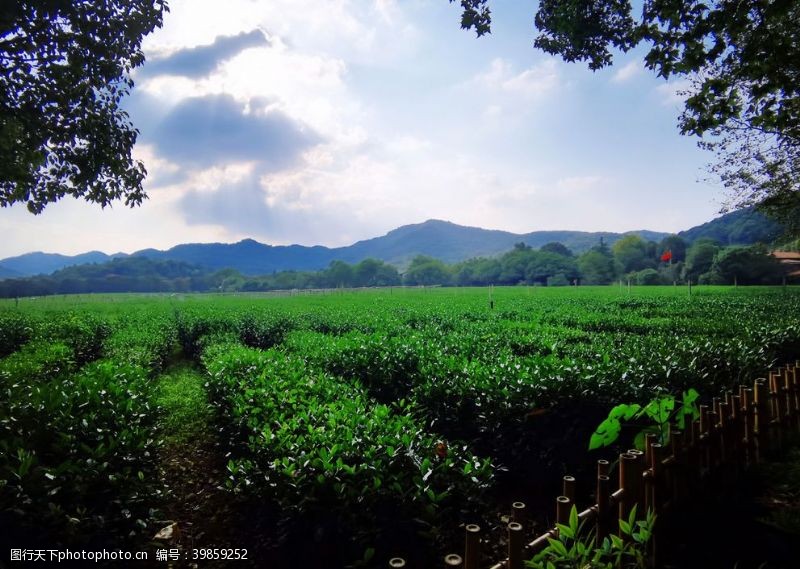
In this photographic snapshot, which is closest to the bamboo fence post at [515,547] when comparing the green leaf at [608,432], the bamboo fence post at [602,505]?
the green leaf at [608,432]

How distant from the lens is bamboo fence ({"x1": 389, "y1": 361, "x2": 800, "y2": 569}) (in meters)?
1.97

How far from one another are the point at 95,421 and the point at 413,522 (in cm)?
296

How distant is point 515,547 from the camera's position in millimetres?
1874

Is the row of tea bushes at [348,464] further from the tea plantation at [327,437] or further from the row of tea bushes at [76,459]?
the row of tea bushes at [76,459]

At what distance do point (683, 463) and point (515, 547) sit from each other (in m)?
2.25

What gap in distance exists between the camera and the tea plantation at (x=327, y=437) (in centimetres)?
274

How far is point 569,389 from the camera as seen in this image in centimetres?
467

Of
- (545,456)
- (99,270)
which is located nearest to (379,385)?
(545,456)

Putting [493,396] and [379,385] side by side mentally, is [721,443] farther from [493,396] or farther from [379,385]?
[379,385]

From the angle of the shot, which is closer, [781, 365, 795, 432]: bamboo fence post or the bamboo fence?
the bamboo fence

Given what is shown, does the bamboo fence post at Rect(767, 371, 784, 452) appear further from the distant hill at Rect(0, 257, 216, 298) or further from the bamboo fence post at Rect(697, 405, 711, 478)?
the distant hill at Rect(0, 257, 216, 298)

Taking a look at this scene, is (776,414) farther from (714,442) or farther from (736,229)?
(736,229)

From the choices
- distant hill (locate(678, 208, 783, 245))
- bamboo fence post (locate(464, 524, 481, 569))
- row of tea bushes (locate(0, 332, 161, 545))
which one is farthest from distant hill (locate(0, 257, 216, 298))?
distant hill (locate(678, 208, 783, 245))

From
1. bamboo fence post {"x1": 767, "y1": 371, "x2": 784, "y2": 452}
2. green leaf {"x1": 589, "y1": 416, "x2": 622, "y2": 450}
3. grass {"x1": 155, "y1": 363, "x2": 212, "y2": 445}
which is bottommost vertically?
grass {"x1": 155, "y1": 363, "x2": 212, "y2": 445}
